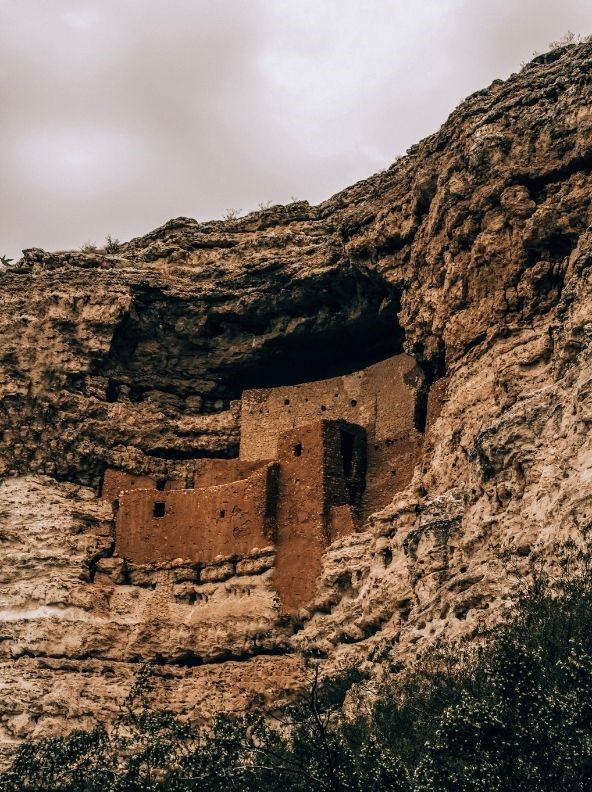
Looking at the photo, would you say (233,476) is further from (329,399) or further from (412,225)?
(412,225)

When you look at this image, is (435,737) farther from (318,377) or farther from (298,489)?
(318,377)

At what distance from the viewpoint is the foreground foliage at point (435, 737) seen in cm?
1302

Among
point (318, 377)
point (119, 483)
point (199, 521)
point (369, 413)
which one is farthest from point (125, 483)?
point (369, 413)

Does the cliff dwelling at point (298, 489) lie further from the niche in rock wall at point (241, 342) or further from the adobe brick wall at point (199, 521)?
the niche in rock wall at point (241, 342)

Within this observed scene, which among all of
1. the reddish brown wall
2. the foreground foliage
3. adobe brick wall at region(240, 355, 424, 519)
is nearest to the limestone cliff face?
the reddish brown wall

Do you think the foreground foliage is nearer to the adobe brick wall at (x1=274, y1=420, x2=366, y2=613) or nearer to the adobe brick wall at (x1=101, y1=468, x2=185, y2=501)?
the adobe brick wall at (x1=274, y1=420, x2=366, y2=613)

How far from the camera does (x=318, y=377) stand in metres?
31.5

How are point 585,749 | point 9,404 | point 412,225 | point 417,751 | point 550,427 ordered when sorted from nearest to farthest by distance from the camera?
point 585,749 < point 417,751 < point 550,427 < point 412,225 < point 9,404

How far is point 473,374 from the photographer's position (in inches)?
896

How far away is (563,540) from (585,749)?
4.59 metres

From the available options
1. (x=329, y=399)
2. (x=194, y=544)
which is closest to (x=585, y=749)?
(x=194, y=544)

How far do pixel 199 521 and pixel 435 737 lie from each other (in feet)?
41.3

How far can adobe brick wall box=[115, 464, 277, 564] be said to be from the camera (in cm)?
2580

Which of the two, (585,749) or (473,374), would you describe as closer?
(585,749)
